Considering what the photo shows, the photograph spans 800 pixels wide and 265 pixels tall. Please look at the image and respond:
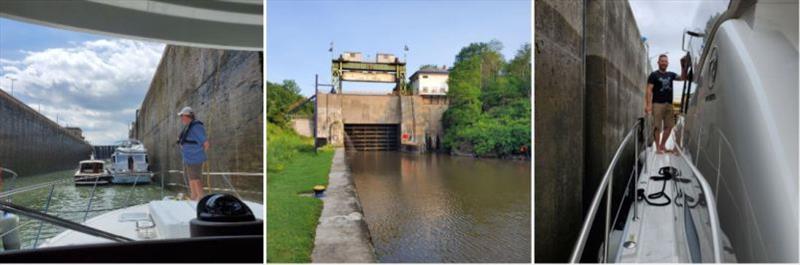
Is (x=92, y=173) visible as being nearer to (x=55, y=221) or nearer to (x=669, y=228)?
(x=55, y=221)

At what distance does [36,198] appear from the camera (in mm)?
2564

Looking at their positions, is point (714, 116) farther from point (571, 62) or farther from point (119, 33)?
point (119, 33)

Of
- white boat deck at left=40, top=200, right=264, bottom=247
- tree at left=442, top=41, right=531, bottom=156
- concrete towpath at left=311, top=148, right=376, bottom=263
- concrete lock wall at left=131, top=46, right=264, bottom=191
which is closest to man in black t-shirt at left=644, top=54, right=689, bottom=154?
tree at left=442, top=41, right=531, bottom=156

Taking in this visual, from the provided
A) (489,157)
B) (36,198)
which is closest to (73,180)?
(36,198)

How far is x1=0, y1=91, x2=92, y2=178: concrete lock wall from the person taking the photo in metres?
2.49

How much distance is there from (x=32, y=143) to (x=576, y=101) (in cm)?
297

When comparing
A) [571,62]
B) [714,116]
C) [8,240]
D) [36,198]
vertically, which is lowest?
[8,240]

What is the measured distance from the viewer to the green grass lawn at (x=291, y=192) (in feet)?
5.99

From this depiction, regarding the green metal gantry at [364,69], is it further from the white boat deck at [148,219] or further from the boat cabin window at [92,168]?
the boat cabin window at [92,168]

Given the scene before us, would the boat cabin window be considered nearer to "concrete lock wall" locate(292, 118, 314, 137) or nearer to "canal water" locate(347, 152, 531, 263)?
Result: "concrete lock wall" locate(292, 118, 314, 137)

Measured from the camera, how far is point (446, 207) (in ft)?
6.41

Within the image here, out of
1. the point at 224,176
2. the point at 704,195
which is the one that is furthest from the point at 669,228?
the point at 224,176

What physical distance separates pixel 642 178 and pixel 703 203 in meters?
0.67

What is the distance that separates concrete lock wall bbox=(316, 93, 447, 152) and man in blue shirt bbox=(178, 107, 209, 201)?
93cm
